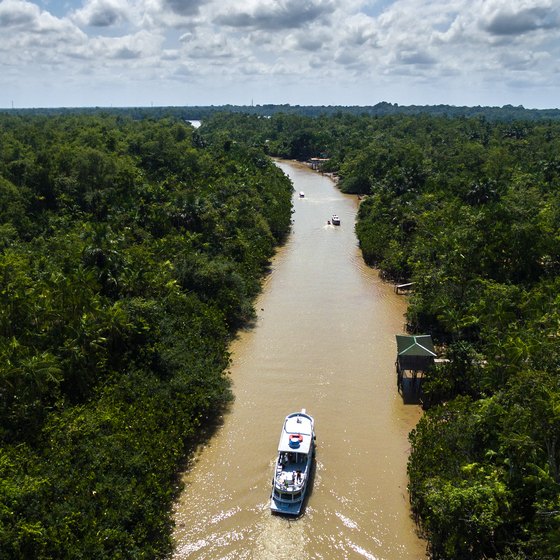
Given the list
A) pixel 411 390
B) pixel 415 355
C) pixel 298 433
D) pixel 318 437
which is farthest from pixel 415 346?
pixel 298 433

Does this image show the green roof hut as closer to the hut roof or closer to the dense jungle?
the hut roof

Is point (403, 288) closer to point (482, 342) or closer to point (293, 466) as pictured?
point (482, 342)

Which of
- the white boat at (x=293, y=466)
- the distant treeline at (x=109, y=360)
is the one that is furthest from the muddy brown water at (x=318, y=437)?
the distant treeline at (x=109, y=360)

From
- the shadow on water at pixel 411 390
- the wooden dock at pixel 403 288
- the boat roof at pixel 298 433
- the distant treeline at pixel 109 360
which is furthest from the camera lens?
the wooden dock at pixel 403 288

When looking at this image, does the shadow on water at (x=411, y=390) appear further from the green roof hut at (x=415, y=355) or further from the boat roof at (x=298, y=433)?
the boat roof at (x=298, y=433)

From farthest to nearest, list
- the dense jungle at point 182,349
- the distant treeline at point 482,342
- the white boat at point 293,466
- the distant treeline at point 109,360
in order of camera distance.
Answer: the white boat at point 293,466 < the distant treeline at point 109,360 < the dense jungle at point 182,349 < the distant treeline at point 482,342

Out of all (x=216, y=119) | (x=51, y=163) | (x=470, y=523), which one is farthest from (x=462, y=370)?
(x=216, y=119)

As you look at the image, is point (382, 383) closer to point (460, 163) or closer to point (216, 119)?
point (460, 163)

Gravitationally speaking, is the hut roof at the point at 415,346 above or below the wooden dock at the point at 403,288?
above
